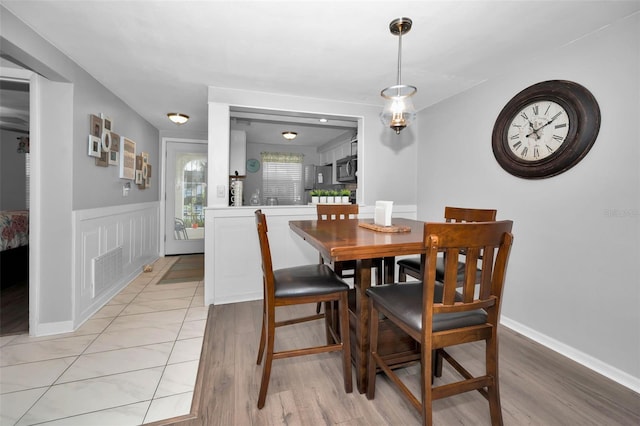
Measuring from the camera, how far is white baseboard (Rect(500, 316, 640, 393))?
170 cm

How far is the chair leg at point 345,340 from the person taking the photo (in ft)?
5.04

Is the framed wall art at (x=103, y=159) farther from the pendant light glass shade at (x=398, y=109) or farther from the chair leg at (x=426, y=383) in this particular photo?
the chair leg at (x=426, y=383)

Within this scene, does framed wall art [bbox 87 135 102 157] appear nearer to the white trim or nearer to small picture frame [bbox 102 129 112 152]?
small picture frame [bbox 102 129 112 152]

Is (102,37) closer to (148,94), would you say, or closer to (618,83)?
(148,94)

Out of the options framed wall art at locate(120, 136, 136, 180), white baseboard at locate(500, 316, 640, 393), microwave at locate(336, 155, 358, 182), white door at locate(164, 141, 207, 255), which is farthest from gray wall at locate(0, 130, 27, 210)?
white baseboard at locate(500, 316, 640, 393)

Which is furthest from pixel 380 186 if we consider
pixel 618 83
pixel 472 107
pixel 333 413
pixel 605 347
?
pixel 333 413

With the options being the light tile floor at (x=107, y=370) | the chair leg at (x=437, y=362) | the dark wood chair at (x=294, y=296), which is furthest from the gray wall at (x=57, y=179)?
the chair leg at (x=437, y=362)

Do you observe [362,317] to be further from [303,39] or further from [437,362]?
[303,39]

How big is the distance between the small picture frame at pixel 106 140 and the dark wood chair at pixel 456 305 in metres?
3.07

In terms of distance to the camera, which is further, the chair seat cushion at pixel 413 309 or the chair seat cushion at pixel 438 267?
the chair seat cushion at pixel 438 267

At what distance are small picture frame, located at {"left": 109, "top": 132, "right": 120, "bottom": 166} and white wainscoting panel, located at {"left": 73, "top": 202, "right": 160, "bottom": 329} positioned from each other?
0.50 meters

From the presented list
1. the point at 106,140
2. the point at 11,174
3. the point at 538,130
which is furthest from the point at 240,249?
the point at 11,174

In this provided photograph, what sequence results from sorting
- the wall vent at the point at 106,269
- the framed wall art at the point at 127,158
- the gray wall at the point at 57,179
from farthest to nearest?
1. the framed wall art at the point at 127,158
2. the wall vent at the point at 106,269
3. the gray wall at the point at 57,179

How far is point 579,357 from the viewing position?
1.95m
